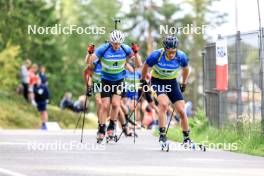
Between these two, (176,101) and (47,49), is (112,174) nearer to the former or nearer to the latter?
(176,101)

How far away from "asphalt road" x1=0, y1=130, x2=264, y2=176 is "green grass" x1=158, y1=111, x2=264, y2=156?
2.62 ft

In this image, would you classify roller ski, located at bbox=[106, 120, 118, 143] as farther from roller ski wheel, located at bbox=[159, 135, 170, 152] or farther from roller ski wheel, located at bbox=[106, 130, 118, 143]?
roller ski wheel, located at bbox=[159, 135, 170, 152]

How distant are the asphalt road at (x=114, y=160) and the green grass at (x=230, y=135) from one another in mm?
797

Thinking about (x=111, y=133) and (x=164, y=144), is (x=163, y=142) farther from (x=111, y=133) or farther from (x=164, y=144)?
(x=111, y=133)

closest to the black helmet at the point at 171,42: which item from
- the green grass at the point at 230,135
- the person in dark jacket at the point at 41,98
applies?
the green grass at the point at 230,135

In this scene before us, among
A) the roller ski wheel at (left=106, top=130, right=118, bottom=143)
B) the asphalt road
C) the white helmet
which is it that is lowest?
the asphalt road

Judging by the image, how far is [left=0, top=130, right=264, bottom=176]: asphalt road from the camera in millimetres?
13500

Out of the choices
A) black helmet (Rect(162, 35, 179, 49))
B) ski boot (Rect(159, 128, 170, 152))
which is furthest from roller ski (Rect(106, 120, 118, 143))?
black helmet (Rect(162, 35, 179, 49))

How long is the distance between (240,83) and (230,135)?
126 centimetres

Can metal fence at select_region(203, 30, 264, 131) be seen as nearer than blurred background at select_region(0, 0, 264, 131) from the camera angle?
Yes

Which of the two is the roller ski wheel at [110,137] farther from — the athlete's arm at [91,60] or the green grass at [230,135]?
the green grass at [230,135]

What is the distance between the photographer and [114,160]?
15727mm

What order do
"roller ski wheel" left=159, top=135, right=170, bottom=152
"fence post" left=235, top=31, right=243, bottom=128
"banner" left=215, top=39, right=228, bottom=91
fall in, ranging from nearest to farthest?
"roller ski wheel" left=159, top=135, right=170, bottom=152
"fence post" left=235, top=31, right=243, bottom=128
"banner" left=215, top=39, right=228, bottom=91

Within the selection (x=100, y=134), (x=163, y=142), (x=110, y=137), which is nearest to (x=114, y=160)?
(x=163, y=142)
